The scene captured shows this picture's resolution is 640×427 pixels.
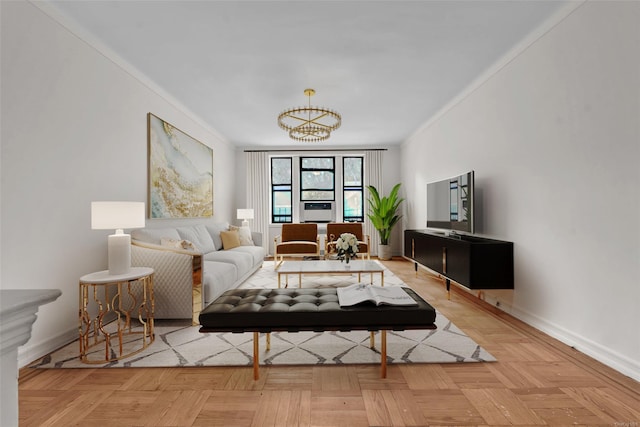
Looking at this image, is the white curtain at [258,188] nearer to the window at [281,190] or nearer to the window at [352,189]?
the window at [281,190]

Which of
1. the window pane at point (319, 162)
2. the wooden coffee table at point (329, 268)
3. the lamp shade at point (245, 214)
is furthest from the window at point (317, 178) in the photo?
the wooden coffee table at point (329, 268)

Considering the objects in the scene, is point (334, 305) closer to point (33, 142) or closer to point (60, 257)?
point (60, 257)

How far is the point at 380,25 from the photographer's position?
8.53 feet

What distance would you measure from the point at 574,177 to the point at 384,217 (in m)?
4.36

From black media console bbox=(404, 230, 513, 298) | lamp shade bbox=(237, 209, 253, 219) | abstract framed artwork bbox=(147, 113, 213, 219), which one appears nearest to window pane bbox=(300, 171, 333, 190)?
lamp shade bbox=(237, 209, 253, 219)

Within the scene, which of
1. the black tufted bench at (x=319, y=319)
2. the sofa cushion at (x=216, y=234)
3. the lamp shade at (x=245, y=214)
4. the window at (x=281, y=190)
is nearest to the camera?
the black tufted bench at (x=319, y=319)

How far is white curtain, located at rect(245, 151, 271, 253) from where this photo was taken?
7.15m

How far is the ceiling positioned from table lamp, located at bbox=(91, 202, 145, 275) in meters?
1.48

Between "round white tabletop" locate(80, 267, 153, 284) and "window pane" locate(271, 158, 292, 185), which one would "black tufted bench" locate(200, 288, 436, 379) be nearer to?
"round white tabletop" locate(80, 267, 153, 284)

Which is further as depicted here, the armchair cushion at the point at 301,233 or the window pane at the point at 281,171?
the window pane at the point at 281,171

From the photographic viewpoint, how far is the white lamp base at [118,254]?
2.40 m

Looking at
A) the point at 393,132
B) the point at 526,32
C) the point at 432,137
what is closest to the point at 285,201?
the point at 393,132

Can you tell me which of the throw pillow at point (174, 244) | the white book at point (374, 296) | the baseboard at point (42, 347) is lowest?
the baseboard at point (42, 347)

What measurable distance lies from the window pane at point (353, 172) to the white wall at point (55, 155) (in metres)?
4.84
